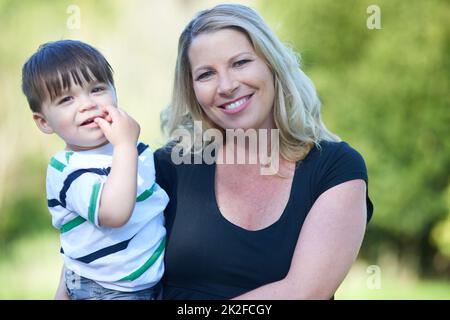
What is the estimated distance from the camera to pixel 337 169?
85.3 inches

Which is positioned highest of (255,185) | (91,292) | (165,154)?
(165,154)

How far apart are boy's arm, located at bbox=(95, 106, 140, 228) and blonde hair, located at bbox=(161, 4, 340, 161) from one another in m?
0.49

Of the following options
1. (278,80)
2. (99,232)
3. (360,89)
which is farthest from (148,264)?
(360,89)

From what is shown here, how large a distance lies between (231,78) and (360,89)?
5550 millimetres

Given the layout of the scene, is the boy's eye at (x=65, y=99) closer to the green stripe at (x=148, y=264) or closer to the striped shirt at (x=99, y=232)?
the striped shirt at (x=99, y=232)

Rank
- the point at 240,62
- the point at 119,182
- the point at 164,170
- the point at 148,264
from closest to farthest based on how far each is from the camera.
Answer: the point at 119,182 < the point at 148,264 < the point at 240,62 < the point at 164,170

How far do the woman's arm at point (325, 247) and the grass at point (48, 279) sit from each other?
562cm

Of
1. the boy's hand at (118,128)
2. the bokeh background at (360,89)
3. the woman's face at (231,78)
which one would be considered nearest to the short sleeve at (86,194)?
the boy's hand at (118,128)

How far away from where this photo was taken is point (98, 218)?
6.63ft

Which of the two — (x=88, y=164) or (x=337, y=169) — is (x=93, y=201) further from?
(x=337, y=169)

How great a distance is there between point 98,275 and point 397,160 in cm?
592

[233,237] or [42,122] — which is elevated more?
[42,122]

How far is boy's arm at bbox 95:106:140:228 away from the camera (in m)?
1.99
